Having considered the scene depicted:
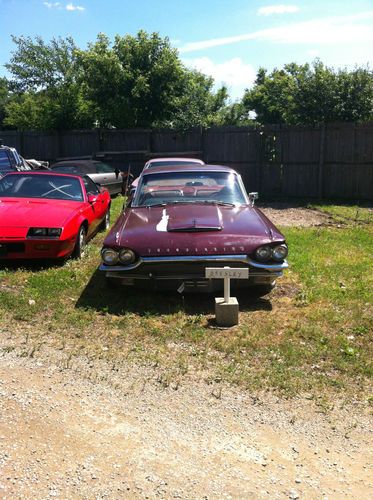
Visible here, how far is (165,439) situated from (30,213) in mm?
4523

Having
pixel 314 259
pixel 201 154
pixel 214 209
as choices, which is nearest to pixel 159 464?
pixel 214 209

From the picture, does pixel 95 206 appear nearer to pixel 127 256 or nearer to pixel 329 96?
pixel 127 256

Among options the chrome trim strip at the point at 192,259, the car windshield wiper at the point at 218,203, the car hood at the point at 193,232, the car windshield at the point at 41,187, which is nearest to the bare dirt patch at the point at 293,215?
the car windshield wiper at the point at 218,203

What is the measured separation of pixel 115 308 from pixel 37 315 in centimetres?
78

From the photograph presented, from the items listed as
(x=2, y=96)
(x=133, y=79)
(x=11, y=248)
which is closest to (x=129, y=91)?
(x=133, y=79)

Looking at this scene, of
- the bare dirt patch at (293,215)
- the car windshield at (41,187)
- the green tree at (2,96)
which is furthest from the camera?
the green tree at (2,96)

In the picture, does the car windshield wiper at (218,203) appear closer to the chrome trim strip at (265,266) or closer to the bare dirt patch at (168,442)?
the chrome trim strip at (265,266)

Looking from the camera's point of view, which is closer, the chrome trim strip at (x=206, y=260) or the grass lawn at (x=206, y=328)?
the grass lawn at (x=206, y=328)

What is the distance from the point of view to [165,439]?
2.97 metres

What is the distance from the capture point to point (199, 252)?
5051mm

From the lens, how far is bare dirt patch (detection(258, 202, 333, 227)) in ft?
36.3

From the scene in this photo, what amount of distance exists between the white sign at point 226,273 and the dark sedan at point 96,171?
9029 mm

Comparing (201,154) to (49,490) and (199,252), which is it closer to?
(199,252)

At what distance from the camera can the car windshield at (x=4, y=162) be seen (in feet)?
37.2
